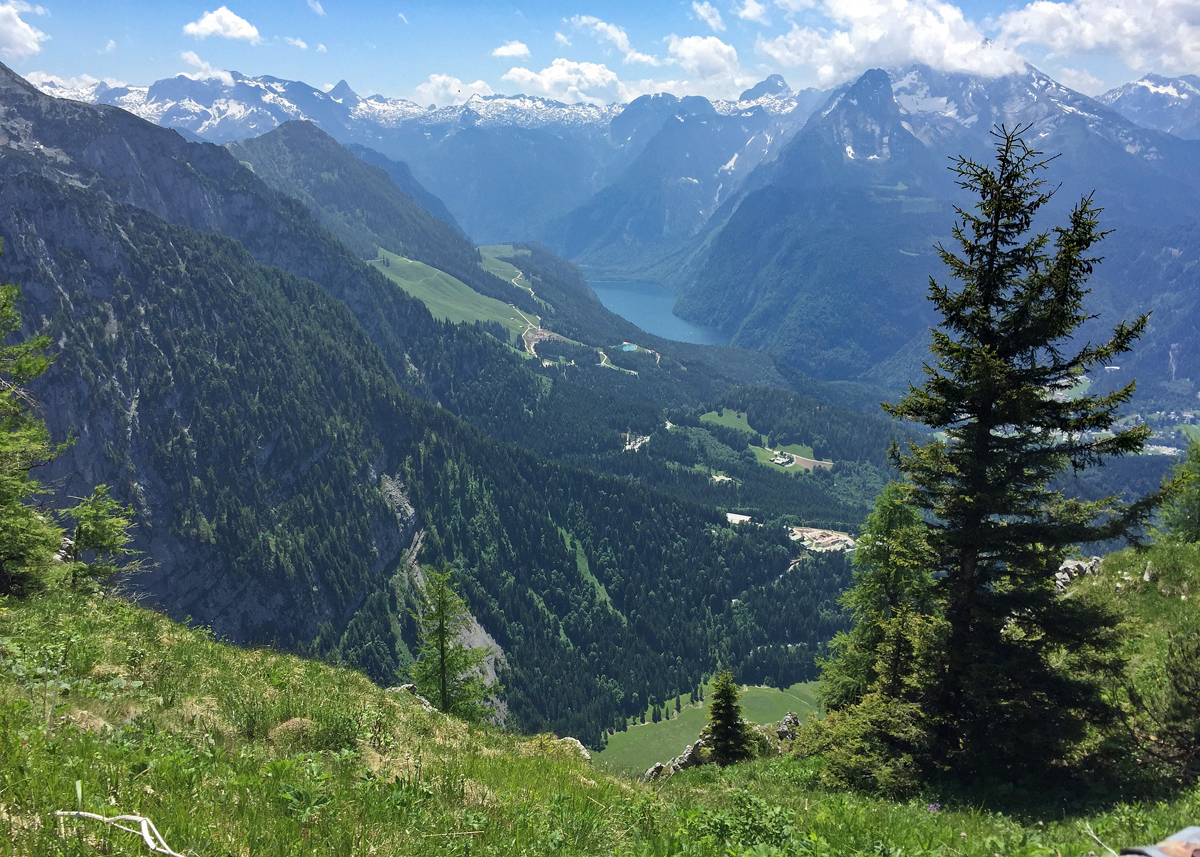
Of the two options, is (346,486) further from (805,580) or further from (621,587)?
(805,580)

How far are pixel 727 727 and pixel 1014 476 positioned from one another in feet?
68.3

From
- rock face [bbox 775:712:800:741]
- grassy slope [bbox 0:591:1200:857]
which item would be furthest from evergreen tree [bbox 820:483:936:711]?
grassy slope [bbox 0:591:1200:857]

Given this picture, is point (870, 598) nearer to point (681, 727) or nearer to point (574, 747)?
point (574, 747)

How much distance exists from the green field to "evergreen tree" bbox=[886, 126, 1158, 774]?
382 feet

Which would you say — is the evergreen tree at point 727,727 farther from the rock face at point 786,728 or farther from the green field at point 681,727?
the green field at point 681,727

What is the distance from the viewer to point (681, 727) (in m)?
138

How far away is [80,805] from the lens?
5.10 m

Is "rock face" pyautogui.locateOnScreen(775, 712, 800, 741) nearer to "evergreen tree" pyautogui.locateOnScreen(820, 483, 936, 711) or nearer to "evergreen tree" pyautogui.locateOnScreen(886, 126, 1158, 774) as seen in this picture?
"evergreen tree" pyautogui.locateOnScreen(820, 483, 936, 711)

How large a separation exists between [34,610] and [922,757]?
2296cm

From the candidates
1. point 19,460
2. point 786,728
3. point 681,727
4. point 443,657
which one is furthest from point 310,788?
point 681,727

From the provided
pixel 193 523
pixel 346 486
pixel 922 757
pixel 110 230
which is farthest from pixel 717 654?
pixel 110 230

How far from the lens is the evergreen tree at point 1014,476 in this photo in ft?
49.7

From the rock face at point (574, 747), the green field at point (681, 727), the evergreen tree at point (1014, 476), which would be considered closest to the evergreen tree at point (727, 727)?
the rock face at point (574, 747)

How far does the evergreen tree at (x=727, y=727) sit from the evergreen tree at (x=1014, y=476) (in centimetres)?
1552
